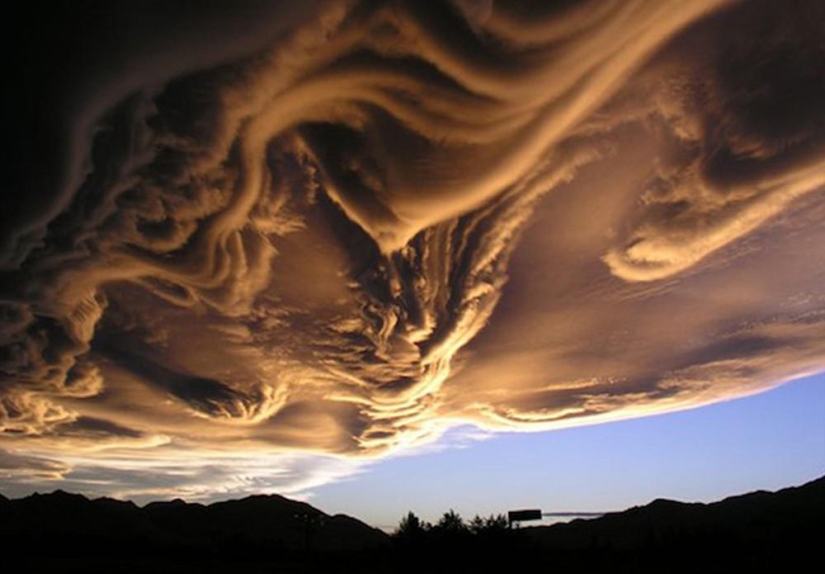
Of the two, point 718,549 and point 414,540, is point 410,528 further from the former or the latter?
point 718,549

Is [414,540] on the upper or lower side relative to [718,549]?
upper

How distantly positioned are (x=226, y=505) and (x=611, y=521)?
95617mm

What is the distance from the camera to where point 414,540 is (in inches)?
1708

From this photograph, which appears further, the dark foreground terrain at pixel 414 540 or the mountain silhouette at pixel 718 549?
the dark foreground terrain at pixel 414 540

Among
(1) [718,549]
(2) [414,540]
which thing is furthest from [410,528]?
(1) [718,549]

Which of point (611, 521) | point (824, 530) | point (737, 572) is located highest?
point (611, 521)

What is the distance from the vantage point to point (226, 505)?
472ft

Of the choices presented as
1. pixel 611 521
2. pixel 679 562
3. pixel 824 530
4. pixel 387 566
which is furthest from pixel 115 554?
pixel 611 521

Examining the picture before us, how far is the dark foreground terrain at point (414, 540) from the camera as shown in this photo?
32.6 metres

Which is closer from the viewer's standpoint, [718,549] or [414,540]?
[718,549]

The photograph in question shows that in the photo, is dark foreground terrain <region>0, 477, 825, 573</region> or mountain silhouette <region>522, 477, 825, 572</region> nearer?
mountain silhouette <region>522, 477, 825, 572</region>

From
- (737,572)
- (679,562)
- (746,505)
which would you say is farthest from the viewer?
(746,505)

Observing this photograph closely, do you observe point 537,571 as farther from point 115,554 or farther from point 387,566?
point 115,554

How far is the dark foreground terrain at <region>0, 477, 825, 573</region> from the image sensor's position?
107ft
